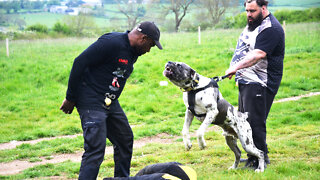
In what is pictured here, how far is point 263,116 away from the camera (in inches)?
239

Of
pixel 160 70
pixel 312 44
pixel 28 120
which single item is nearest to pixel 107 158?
pixel 28 120

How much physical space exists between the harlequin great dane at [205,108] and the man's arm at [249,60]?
349mm

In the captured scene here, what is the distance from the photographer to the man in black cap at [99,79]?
4.79 meters

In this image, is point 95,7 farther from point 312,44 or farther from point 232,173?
point 232,173

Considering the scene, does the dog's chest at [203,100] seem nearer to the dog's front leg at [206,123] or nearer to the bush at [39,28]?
the dog's front leg at [206,123]

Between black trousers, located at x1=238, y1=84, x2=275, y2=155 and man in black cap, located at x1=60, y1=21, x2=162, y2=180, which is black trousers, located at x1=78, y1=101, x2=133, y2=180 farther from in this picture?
black trousers, located at x1=238, y1=84, x2=275, y2=155

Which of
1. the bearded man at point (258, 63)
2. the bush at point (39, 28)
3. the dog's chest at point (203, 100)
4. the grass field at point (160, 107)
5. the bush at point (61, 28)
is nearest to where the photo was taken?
the dog's chest at point (203, 100)

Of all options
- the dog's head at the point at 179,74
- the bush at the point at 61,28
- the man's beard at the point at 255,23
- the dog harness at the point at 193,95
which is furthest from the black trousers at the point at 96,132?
the bush at the point at 61,28

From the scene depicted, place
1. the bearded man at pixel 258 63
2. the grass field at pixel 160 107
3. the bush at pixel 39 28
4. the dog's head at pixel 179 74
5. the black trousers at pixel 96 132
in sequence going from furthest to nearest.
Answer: the bush at pixel 39 28 → the grass field at pixel 160 107 → the bearded man at pixel 258 63 → the dog's head at pixel 179 74 → the black trousers at pixel 96 132

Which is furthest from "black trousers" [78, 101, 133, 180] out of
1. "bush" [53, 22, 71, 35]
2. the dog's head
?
"bush" [53, 22, 71, 35]

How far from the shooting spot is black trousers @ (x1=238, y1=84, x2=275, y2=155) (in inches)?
235

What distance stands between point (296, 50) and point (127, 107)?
10452mm

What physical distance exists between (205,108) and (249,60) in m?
0.97

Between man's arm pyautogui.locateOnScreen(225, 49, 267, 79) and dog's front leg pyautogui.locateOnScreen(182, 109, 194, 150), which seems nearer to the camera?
man's arm pyautogui.locateOnScreen(225, 49, 267, 79)
